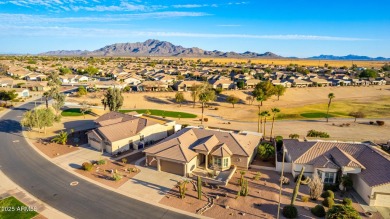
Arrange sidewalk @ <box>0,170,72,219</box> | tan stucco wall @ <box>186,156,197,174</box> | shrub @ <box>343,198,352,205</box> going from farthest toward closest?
tan stucco wall @ <box>186,156,197,174</box> → shrub @ <box>343,198,352,205</box> → sidewalk @ <box>0,170,72,219</box>

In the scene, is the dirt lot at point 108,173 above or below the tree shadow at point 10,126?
below

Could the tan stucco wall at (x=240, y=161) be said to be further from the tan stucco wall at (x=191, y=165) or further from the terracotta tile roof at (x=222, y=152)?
the tan stucco wall at (x=191, y=165)

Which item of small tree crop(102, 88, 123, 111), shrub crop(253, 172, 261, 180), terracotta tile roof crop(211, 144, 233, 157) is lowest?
shrub crop(253, 172, 261, 180)

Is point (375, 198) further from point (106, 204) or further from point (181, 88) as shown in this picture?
point (181, 88)

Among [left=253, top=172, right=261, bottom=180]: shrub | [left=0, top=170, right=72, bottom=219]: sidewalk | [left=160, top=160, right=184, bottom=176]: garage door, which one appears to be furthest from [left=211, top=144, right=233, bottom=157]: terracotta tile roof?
[left=0, top=170, right=72, bottom=219]: sidewalk

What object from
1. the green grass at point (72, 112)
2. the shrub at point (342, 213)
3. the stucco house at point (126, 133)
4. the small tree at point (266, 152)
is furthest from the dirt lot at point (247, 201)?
the green grass at point (72, 112)

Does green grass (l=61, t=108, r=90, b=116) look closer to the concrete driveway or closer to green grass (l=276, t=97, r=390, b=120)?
the concrete driveway
